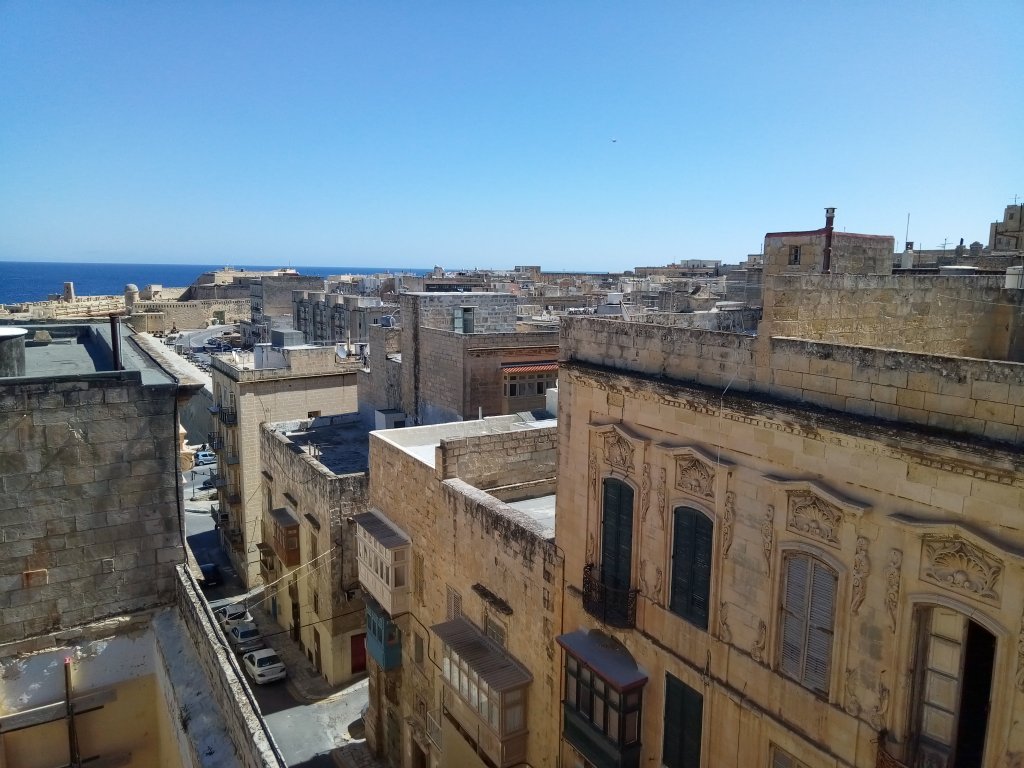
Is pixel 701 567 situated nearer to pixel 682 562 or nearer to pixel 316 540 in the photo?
pixel 682 562

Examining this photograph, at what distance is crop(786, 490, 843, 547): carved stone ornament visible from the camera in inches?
283

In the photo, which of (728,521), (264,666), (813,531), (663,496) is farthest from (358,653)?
(813,531)

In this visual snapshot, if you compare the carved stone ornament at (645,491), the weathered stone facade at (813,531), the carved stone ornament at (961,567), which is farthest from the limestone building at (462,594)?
the carved stone ornament at (961,567)

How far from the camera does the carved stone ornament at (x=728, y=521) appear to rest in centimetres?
828

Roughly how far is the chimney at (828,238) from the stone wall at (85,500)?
979 centimetres

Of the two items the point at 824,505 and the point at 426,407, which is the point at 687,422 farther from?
the point at 426,407

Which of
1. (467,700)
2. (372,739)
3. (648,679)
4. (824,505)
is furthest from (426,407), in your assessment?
(824,505)

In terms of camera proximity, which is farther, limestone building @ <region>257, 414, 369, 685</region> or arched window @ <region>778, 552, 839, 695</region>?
limestone building @ <region>257, 414, 369, 685</region>

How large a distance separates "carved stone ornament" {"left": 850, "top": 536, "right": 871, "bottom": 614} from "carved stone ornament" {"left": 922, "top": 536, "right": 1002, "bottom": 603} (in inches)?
22.0

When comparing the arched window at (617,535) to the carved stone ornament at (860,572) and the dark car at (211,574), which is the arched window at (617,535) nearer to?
the carved stone ornament at (860,572)

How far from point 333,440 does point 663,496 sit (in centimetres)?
1771

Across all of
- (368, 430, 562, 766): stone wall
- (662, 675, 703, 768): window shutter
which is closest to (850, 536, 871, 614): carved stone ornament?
(662, 675, 703, 768): window shutter

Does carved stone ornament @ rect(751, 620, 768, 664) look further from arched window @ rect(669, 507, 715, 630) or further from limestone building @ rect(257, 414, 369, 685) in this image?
limestone building @ rect(257, 414, 369, 685)

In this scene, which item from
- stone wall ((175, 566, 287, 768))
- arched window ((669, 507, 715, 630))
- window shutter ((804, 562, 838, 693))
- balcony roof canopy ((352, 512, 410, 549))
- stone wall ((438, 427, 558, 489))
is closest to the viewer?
stone wall ((175, 566, 287, 768))
